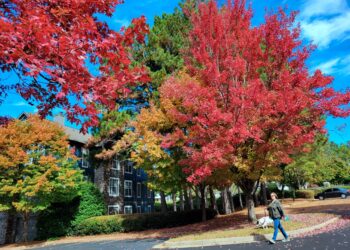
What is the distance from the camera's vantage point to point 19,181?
82.2 ft

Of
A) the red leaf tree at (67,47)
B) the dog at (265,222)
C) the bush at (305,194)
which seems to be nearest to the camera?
the red leaf tree at (67,47)

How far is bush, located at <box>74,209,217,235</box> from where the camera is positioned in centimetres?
2612

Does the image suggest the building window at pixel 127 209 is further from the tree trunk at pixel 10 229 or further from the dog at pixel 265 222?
the dog at pixel 265 222

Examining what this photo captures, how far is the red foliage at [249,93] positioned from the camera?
1435 centimetres

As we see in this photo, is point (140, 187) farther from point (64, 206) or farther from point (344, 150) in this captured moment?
point (344, 150)

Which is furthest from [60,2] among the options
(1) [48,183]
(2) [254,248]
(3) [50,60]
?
(1) [48,183]

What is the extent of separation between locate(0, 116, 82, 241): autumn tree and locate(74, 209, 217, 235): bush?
3.12 metres

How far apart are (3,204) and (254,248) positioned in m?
22.7

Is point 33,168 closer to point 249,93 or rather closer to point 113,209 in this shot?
point 113,209

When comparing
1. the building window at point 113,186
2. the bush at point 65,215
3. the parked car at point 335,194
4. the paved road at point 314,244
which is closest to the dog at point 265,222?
the paved road at point 314,244

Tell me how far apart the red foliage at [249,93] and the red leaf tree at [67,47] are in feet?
31.2

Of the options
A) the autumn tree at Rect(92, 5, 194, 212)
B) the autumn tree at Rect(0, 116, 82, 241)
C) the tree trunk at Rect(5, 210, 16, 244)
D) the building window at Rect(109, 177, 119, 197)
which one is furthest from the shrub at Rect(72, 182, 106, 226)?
the building window at Rect(109, 177, 119, 197)

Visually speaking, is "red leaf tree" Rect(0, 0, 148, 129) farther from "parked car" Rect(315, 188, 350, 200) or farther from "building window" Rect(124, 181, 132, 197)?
"parked car" Rect(315, 188, 350, 200)

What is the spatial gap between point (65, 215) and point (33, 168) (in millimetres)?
5523
